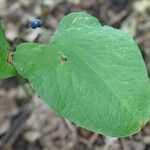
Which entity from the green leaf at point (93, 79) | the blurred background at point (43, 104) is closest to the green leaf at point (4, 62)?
the green leaf at point (93, 79)

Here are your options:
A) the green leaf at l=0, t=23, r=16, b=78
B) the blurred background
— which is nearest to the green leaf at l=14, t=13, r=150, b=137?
the green leaf at l=0, t=23, r=16, b=78

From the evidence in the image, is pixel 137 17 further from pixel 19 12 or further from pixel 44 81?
pixel 44 81

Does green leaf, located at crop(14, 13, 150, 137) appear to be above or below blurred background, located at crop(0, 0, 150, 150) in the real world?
above

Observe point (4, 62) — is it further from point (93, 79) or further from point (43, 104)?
point (43, 104)

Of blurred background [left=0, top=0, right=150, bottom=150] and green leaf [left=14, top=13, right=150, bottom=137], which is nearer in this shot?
green leaf [left=14, top=13, right=150, bottom=137]

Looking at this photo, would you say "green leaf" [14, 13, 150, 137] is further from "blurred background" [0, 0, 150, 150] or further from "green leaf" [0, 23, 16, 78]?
"blurred background" [0, 0, 150, 150]

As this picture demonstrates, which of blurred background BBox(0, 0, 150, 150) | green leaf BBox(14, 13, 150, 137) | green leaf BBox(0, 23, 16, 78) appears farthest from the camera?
blurred background BBox(0, 0, 150, 150)
